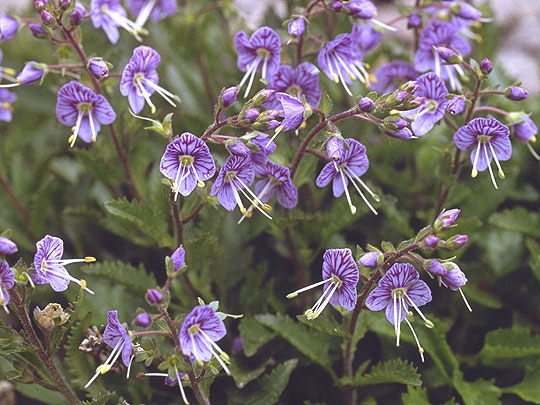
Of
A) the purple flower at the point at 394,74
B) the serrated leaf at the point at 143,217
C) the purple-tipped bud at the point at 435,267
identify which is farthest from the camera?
the purple flower at the point at 394,74

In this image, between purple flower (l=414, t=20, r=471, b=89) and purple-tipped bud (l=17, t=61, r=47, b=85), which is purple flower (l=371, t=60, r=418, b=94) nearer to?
purple flower (l=414, t=20, r=471, b=89)

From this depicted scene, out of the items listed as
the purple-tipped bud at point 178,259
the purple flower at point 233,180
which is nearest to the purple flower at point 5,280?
the purple-tipped bud at point 178,259

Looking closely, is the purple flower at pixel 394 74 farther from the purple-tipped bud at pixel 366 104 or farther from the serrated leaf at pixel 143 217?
the serrated leaf at pixel 143 217

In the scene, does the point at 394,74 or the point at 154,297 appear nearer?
the point at 154,297

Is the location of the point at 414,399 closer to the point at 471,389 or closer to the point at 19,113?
the point at 471,389

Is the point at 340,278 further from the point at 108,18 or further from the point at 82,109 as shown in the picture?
the point at 108,18

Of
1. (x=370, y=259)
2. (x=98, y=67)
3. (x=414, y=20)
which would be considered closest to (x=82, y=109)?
(x=98, y=67)

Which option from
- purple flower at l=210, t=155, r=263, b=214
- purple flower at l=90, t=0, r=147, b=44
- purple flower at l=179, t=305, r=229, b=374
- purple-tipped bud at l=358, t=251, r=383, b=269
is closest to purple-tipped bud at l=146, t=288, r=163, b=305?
purple flower at l=179, t=305, r=229, b=374

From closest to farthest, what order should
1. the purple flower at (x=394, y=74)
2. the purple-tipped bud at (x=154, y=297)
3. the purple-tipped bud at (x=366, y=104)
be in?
the purple-tipped bud at (x=154, y=297), the purple-tipped bud at (x=366, y=104), the purple flower at (x=394, y=74)
